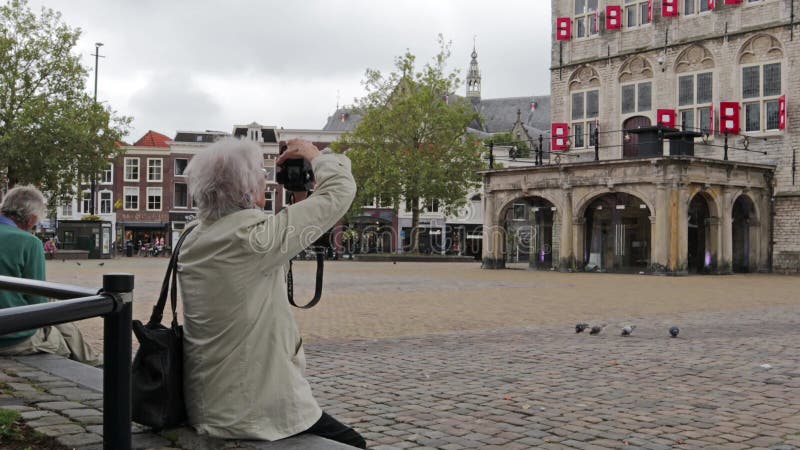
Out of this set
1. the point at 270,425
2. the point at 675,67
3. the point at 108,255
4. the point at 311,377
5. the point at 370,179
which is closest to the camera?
the point at 270,425

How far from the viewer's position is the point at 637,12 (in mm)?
35500

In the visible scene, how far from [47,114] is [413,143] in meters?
19.2

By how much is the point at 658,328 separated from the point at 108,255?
42534 mm

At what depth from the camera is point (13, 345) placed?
6.01 meters

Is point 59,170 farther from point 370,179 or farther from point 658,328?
point 658,328

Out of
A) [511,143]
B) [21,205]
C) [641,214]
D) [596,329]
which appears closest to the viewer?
[21,205]

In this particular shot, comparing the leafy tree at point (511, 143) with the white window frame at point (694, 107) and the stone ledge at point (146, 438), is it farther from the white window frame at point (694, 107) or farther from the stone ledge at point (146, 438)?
the stone ledge at point (146, 438)

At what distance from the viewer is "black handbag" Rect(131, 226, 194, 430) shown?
3.22m

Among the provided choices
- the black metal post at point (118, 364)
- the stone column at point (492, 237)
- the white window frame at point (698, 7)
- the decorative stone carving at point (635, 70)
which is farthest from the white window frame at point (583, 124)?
the black metal post at point (118, 364)

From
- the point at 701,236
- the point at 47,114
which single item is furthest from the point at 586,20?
the point at 47,114

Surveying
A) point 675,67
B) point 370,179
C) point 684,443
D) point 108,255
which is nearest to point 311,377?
point 684,443

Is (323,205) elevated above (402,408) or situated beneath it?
elevated above

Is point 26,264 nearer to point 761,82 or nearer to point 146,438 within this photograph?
point 146,438

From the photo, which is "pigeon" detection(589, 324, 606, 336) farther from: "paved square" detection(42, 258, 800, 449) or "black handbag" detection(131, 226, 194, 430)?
"black handbag" detection(131, 226, 194, 430)
